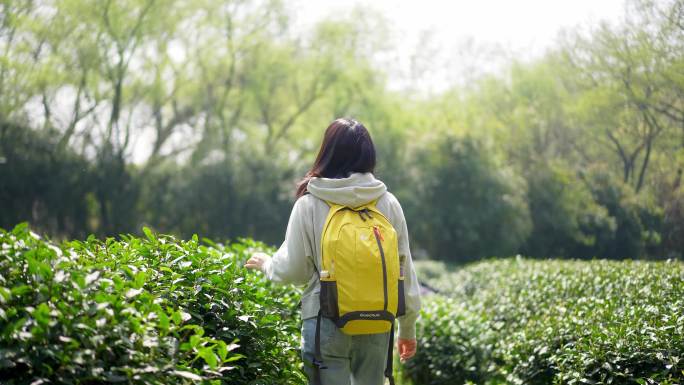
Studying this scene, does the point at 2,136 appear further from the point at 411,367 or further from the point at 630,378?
the point at 630,378

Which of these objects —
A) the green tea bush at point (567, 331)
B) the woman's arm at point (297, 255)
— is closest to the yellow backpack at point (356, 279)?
the woman's arm at point (297, 255)

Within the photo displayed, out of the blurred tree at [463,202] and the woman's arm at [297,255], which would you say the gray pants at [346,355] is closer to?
the woman's arm at [297,255]

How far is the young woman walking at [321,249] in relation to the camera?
253cm

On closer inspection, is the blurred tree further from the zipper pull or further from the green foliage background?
the zipper pull

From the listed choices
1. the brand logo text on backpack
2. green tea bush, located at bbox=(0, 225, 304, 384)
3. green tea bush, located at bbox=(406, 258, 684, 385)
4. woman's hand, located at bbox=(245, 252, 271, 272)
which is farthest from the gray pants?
green tea bush, located at bbox=(406, 258, 684, 385)

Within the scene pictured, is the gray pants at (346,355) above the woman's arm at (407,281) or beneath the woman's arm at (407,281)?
beneath

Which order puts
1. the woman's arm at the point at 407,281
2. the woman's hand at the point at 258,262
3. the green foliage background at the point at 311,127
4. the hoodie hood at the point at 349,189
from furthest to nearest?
the green foliage background at the point at 311,127 < the woman's hand at the point at 258,262 < the woman's arm at the point at 407,281 < the hoodie hood at the point at 349,189

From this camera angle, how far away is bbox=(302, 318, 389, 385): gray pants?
8.23ft

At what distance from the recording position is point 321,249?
2516mm

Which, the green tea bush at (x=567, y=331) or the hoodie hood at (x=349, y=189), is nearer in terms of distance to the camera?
the hoodie hood at (x=349, y=189)

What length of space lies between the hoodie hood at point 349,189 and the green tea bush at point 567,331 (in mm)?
1923

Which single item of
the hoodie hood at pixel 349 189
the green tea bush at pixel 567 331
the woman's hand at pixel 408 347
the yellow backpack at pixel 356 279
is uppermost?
the hoodie hood at pixel 349 189

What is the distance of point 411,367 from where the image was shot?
18.2 ft

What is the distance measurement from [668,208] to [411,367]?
4.24 m
